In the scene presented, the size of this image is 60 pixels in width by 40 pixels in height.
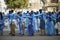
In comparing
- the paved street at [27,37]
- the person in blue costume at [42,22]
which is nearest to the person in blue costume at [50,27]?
the person in blue costume at [42,22]

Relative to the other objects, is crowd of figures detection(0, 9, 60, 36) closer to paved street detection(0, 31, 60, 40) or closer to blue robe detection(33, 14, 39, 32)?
blue robe detection(33, 14, 39, 32)

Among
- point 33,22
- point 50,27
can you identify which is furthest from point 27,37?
point 50,27

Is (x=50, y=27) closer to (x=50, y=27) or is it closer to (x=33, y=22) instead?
(x=50, y=27)

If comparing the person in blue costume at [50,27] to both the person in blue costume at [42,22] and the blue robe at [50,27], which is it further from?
the person in blue costume at [42,22]

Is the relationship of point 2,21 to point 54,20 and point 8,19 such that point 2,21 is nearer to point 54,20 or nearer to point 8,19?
point 8,19

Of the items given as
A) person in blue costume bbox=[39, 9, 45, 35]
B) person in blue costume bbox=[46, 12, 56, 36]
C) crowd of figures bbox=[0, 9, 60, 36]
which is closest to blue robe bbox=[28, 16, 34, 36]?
crowd of figures bbox=[0, 9, 60, 36]

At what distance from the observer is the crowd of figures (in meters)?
23.5

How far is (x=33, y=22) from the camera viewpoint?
77.8 feet

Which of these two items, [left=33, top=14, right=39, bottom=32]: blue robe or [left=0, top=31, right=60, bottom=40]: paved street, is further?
[left=33, top=14, right=39, bottom=32]: blue robe

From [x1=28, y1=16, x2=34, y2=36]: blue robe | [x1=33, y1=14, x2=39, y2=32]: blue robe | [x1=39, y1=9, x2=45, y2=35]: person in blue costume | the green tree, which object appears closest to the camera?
the green tree

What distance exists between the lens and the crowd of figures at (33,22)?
923 inches

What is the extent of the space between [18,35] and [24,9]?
1.28 meters

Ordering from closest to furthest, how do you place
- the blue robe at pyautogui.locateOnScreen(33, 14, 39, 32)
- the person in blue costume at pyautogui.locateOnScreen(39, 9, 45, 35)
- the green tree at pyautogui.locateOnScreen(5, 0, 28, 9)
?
the green tree at pyautogui.locateOnScreen(5, 0, 28, 9) < the person in blue costume at pyautogui.locateOnScreen(39, 9, 45, 35) < the blue robe at pyautogui.locateOnScreen(33, 14, 39, 32)

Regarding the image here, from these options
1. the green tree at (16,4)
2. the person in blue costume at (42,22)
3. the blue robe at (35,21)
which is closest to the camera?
the green tree at (16,4)
